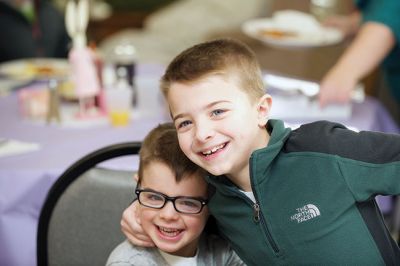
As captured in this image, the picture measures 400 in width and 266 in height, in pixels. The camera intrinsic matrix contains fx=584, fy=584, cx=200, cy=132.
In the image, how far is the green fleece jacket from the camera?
101 centimetres

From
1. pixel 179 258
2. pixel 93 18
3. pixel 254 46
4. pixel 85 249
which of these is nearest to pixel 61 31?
pixel 254 46

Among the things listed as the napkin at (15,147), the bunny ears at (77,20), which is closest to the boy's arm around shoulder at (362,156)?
the napkin at (15,147)

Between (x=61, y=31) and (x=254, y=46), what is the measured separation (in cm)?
119

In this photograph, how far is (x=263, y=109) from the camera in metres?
1.07

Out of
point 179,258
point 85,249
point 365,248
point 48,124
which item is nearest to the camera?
point 365,248

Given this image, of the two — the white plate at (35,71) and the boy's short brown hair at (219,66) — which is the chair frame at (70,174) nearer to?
the boy's short brown hair at (219,66)

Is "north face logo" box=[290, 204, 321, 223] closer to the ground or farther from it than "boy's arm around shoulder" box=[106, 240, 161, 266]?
farther from it

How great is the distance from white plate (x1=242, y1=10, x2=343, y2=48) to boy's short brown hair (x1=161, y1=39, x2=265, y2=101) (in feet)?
4.01

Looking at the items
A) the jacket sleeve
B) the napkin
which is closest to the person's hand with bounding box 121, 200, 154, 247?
the jacket sleeve

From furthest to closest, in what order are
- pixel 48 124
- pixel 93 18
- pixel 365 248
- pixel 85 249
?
pixel 93 18 → pixel 48 124 → pixel 85 249 → pixel 365 248

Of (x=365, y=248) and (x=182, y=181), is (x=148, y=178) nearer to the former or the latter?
(x=182, y=181)

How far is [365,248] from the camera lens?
1031mm

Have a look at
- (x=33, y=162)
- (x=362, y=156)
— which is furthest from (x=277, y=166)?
(x=33, y=162)

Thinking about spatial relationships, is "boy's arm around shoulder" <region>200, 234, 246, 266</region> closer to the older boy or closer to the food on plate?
the older boy
